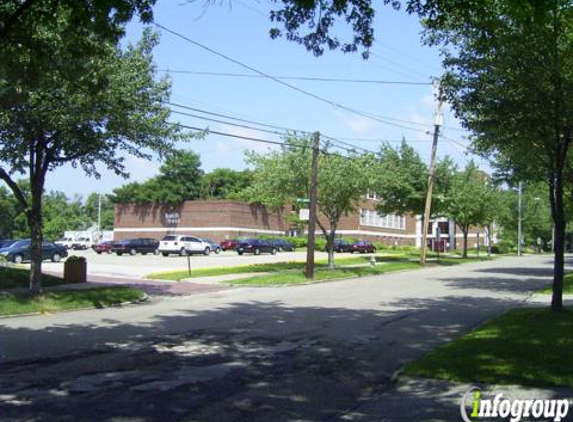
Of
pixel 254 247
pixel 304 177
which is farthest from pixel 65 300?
pixel 254 247

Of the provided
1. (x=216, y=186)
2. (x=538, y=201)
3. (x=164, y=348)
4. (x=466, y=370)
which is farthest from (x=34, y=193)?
(x=216, y=186)

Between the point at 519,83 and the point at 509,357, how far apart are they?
6.17 m

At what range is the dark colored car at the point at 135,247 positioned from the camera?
56094 mm

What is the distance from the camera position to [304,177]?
3225 centimetres

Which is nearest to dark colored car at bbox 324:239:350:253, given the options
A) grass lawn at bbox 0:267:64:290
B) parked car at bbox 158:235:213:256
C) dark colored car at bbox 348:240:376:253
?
dark colored car at bbox 348:240:376:253

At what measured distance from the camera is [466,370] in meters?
8.36

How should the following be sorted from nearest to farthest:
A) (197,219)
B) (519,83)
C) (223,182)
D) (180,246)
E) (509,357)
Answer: (509,357) < (519,83) < (180,246) < (197,219) < (223,182)

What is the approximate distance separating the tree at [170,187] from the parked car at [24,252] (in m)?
43.0

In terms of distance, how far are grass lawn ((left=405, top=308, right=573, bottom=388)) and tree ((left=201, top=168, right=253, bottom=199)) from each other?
84104 mm

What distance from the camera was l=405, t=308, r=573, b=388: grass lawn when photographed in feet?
26.0

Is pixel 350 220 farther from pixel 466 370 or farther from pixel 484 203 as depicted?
pixel 466 370

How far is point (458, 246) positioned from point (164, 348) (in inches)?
3765

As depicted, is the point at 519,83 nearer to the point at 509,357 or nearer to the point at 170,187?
the point at 509,357

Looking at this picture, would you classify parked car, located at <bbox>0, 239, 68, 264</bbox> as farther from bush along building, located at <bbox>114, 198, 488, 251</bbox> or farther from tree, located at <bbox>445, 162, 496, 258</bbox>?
bush along building, located at <bbox>114, 198, 488, 251</bbox>
